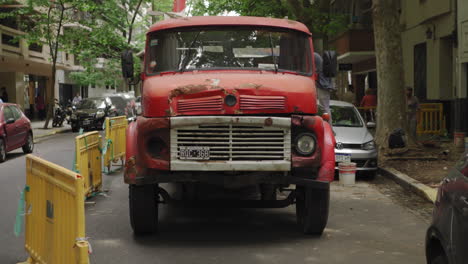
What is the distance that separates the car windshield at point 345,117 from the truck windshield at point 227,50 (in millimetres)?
6169

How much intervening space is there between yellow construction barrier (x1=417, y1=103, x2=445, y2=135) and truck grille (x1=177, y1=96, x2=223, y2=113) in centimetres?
1616

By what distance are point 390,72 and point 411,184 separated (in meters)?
5.35

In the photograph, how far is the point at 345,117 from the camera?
14.5m

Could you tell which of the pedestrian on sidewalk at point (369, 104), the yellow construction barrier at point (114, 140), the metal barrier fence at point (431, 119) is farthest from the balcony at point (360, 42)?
the yellow construction barrier at point (114, 140)

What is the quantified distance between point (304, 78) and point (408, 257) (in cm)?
235

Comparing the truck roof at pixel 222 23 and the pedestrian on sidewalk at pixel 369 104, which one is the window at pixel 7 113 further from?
the pedestrian on sidewalk at pixel 369 104

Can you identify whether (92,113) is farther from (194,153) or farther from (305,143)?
(305,143)

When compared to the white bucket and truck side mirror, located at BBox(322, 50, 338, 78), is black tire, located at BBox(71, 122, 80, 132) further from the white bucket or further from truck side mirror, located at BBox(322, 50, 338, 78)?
truck side mirror, located at BBox(322, 50, 338, 78)

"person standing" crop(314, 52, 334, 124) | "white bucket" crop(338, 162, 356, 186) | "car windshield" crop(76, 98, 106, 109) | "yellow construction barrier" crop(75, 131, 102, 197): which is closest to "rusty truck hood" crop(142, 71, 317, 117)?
"yellow construction barrier" crop(75, 131, 102, 197)

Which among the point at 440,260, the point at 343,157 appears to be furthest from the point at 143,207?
the point at 343,157

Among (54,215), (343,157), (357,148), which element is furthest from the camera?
(357,148)

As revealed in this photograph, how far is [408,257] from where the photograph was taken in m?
6.70

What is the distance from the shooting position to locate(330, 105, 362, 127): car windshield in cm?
1427

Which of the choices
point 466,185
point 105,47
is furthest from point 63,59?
point 466,185
